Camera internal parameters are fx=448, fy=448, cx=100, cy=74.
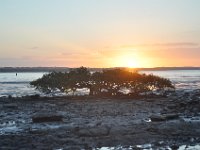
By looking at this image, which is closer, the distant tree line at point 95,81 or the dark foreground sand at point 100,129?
the dark foreground sand at point 100,129

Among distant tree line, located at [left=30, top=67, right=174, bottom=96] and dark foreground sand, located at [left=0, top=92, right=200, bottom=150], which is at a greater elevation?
distant tree line, located at [left=30, top=67, right=174, bottom=96]

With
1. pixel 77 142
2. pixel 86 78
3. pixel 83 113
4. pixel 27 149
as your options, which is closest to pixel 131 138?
pixel 77 142

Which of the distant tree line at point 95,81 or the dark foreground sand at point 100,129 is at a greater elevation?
the distant tree line at point 95,81

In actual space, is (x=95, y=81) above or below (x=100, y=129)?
above

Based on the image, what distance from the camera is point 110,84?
4978cm

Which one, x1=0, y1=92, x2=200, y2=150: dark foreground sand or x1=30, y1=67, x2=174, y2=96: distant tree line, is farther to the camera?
x1=30, y1=67, x2=174, y2=96: distant tree line

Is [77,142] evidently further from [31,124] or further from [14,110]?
[14,110]

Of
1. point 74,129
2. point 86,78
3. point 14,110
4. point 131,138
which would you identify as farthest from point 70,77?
point 131,138

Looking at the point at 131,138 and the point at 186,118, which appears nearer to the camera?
the point at 131,138

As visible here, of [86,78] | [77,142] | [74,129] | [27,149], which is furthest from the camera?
[86,78]

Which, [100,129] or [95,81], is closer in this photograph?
[100,129]

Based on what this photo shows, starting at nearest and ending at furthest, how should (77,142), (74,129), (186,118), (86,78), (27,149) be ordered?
(27,149)
(77,142)
(74,129)
(186,118)
(86,78)

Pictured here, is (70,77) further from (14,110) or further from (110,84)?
(14,110)

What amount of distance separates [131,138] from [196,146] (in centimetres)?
330
